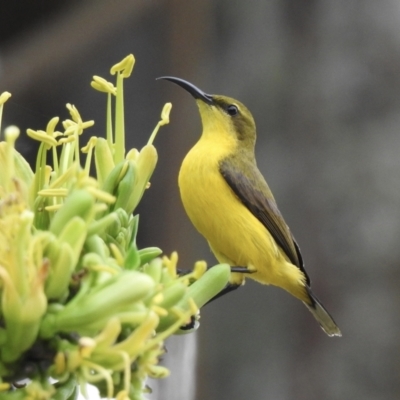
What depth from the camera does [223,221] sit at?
1269 mm

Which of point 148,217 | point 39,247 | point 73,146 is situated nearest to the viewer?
point 39,247

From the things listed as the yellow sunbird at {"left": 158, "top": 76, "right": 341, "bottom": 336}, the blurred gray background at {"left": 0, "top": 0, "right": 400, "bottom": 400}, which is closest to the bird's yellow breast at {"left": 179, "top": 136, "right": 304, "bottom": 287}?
the yellow sunbird at {"left": 158, "top": 76, "right": 341, "bottom": 336}

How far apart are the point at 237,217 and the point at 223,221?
1.3 inches

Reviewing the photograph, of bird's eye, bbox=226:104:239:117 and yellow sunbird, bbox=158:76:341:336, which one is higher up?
bird's eye, bbox=226:104:239:117

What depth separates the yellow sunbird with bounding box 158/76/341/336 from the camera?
4.16ft

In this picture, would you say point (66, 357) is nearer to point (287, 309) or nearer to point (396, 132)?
point (287, 309)

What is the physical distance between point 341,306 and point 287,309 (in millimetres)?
180

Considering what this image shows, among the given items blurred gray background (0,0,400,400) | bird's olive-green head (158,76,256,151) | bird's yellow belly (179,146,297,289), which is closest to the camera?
bird's yellow belly (179,146,297,289)

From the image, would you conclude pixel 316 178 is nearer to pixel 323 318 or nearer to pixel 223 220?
pixel 323 318

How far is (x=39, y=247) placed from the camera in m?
0.51

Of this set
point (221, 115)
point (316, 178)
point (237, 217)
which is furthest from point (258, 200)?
point (316, 178)

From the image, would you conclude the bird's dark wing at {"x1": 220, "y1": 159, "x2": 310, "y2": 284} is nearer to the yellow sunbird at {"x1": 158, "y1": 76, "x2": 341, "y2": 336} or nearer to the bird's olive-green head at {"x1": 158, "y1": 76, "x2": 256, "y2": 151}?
the yellow sunbird at {"x1": 158, "y1": 76, "x2": 341, "y2": 336}

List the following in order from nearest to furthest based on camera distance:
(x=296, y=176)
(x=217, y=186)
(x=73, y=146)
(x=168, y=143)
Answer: (x=73, y=146), (x=217, y=186), (x=168, y=143), (x=296, y=176)

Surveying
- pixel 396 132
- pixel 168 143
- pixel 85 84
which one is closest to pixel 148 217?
pixel 168 143
